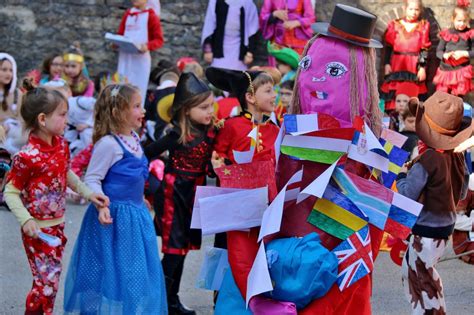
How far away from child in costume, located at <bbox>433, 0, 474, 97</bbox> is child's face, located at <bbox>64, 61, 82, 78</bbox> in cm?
413

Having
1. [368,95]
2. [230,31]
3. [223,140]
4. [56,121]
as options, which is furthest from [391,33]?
[368,95]

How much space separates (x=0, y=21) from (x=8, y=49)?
38 cm

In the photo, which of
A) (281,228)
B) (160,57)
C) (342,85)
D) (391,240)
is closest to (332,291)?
(281,228)

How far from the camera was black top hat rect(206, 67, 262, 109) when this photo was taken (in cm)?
527

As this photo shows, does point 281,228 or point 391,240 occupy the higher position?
point 281,228

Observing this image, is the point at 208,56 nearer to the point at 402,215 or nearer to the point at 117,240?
the point at 117,240

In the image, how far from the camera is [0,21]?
12.0 meters

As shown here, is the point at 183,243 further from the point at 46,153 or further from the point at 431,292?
the point at 431,292

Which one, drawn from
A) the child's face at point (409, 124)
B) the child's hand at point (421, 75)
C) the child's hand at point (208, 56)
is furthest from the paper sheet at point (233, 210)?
the child's hand at point (208, 56)

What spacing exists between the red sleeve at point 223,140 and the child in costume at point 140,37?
17.9 ft

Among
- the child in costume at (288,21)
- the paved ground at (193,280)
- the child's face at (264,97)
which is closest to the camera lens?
the child's face at (264,97)

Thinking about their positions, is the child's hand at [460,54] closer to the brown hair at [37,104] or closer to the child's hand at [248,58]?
the child's hand at [248,58]

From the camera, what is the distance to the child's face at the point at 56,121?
4.72 meters

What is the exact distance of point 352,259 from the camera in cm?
313
